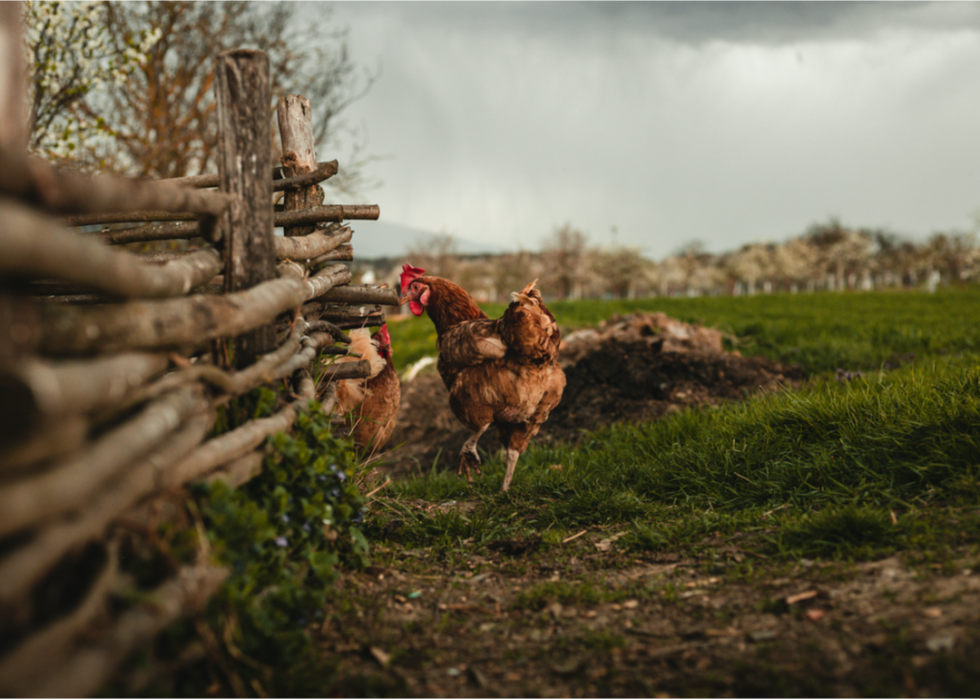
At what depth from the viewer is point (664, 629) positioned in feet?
7.04

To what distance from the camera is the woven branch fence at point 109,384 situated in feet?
3.65

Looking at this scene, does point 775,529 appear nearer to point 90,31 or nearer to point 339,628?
point 339,628

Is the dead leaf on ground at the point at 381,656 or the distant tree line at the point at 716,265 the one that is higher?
the distant tree line at the point at 716,265

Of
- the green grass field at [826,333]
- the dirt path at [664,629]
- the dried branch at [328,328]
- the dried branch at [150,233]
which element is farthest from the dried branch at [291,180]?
the green grass field at [826,333]

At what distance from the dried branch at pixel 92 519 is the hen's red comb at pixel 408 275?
9.97ft

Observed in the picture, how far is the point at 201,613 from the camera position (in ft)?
5.38

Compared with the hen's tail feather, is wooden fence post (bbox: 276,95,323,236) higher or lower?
higher

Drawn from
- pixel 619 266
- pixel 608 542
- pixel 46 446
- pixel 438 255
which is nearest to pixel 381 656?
pixel 46 446

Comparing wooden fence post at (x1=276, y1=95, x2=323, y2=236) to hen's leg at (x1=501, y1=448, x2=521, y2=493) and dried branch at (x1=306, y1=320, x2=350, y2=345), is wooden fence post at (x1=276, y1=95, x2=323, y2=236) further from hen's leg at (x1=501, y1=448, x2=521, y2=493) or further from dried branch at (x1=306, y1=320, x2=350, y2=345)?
hen's leg at (x1=501, y1=448, x2=521, y2=493)

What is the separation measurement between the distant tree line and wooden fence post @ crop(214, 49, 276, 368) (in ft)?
103

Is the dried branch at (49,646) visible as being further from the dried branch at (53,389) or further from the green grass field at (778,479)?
the green grass field at (778,479)

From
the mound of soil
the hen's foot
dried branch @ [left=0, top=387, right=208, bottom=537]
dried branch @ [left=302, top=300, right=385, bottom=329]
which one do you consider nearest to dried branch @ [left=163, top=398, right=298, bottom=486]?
dried branch @ [left=0, top=387, right=208, bottom=537]

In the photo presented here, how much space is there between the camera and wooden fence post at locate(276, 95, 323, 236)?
3574 millimetres

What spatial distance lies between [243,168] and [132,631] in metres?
1.79
